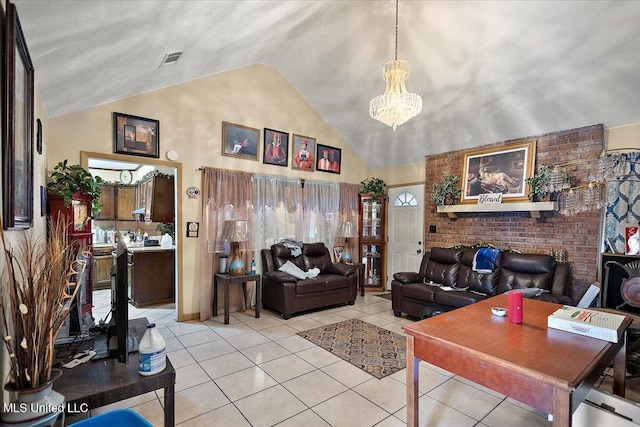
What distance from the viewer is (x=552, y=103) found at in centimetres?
373

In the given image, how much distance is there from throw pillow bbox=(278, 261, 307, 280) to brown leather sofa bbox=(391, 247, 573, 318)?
4.53ft

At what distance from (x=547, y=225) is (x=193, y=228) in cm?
486

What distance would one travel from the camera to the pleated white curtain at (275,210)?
4945 millimetres

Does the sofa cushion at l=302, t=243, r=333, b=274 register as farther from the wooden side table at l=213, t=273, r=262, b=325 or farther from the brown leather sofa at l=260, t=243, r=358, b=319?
the wooden side table at l=213, t=273, r=262, b=325

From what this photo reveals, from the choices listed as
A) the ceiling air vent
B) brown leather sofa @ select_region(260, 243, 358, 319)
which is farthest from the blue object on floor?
brown leather sofa @ select_region(260, 243, 358, 319)

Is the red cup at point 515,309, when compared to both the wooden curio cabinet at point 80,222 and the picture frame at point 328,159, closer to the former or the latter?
the wooden curio cabinet at point 80,222

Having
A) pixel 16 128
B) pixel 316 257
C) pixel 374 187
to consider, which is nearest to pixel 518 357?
pixel 16 128

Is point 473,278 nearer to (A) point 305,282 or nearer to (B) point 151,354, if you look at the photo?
(A) point 305,282

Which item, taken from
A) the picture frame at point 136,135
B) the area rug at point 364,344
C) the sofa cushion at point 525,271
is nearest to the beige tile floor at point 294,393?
the area rug at point 364,344

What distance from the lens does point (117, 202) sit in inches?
266

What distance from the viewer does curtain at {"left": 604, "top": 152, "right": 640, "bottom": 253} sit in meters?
3.42

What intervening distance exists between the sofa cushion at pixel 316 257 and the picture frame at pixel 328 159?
148cm

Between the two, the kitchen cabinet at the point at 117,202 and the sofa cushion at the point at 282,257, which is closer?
the sofa cushion at the point at 282,257

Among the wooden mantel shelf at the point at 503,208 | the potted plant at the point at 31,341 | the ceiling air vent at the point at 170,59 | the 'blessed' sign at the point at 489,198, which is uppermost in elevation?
the ceiling air vent at the point at 170,59
